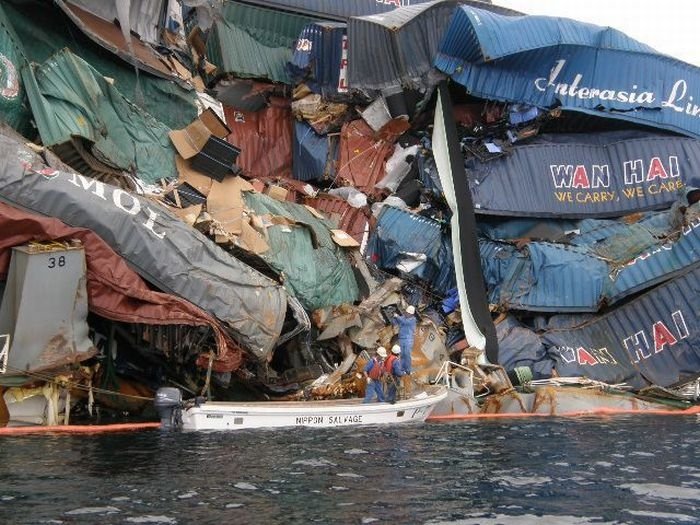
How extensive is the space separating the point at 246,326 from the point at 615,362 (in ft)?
34.6

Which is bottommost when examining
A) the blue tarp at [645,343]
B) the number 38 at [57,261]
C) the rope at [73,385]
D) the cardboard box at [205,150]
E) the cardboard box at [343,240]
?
the rope at [73,385]

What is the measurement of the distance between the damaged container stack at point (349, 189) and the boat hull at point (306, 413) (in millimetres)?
1367

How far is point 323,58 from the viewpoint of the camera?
1012 inches

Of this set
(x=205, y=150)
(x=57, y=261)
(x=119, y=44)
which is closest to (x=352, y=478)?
(x=57, y=261)

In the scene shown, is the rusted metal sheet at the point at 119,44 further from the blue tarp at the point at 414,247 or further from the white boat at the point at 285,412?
the white boat at the point at 285,412

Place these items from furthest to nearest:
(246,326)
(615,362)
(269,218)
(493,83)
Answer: (493,83) → (615,362) → (269,218) → (246,326)

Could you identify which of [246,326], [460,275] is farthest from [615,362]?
[246,326]

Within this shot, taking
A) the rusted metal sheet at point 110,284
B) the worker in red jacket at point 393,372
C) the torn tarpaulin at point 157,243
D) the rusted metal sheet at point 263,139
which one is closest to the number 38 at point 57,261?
the rusted metal sheet at point 110,284

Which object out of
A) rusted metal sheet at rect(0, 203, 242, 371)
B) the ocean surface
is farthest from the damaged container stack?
the ocean surface

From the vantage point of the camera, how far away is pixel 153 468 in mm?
10539

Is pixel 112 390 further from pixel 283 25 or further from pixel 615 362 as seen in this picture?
pixel 283 25

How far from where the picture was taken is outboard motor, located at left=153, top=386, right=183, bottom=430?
46.4ft

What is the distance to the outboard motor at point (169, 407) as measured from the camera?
1414 cm

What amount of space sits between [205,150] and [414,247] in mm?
6482
